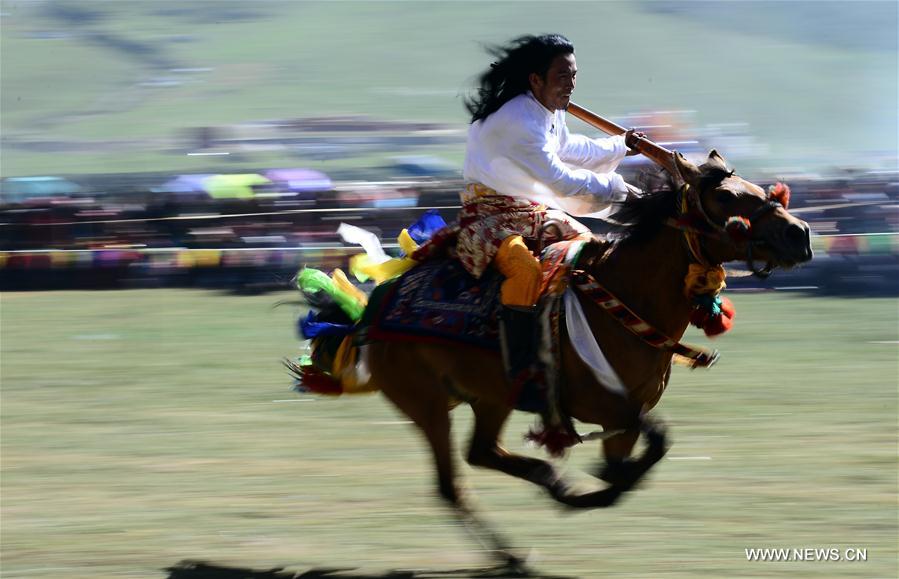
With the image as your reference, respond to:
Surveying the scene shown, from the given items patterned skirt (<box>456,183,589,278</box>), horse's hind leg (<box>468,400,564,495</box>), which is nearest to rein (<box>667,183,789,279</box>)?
patterned skirt (<box>456,183,589,278</box>)

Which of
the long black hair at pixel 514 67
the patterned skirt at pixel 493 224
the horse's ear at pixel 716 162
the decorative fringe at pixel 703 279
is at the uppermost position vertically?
the long black hair at pixel 514 67

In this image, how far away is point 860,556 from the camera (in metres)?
5.61

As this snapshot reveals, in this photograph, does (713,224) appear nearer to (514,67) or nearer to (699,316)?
(699,316)

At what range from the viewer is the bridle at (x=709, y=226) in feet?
17.1

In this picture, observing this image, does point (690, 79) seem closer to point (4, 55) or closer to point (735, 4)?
point (735, 4)

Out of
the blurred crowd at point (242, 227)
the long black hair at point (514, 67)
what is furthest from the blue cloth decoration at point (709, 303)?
the blurred crowd at point (242, 227)

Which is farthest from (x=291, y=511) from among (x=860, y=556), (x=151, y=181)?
(x=151, y=181)

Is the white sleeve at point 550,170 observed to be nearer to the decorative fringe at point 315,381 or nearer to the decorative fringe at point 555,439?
the decorative fringe at point 555,439

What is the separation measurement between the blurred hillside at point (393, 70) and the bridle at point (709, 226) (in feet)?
126

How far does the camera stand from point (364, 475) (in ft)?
24.9

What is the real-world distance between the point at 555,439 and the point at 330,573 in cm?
124

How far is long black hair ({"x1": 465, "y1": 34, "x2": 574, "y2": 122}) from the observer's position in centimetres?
586

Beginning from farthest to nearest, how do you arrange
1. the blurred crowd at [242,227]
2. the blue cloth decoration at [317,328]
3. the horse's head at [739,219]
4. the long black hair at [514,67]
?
the blurred crowd at [242,227] → the blue cloth decoration at [317,328] → the long black hair at [514,67] → the horse's head at [739,219]

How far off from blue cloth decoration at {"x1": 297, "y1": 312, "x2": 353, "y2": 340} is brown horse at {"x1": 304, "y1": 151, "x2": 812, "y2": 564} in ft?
1.44
